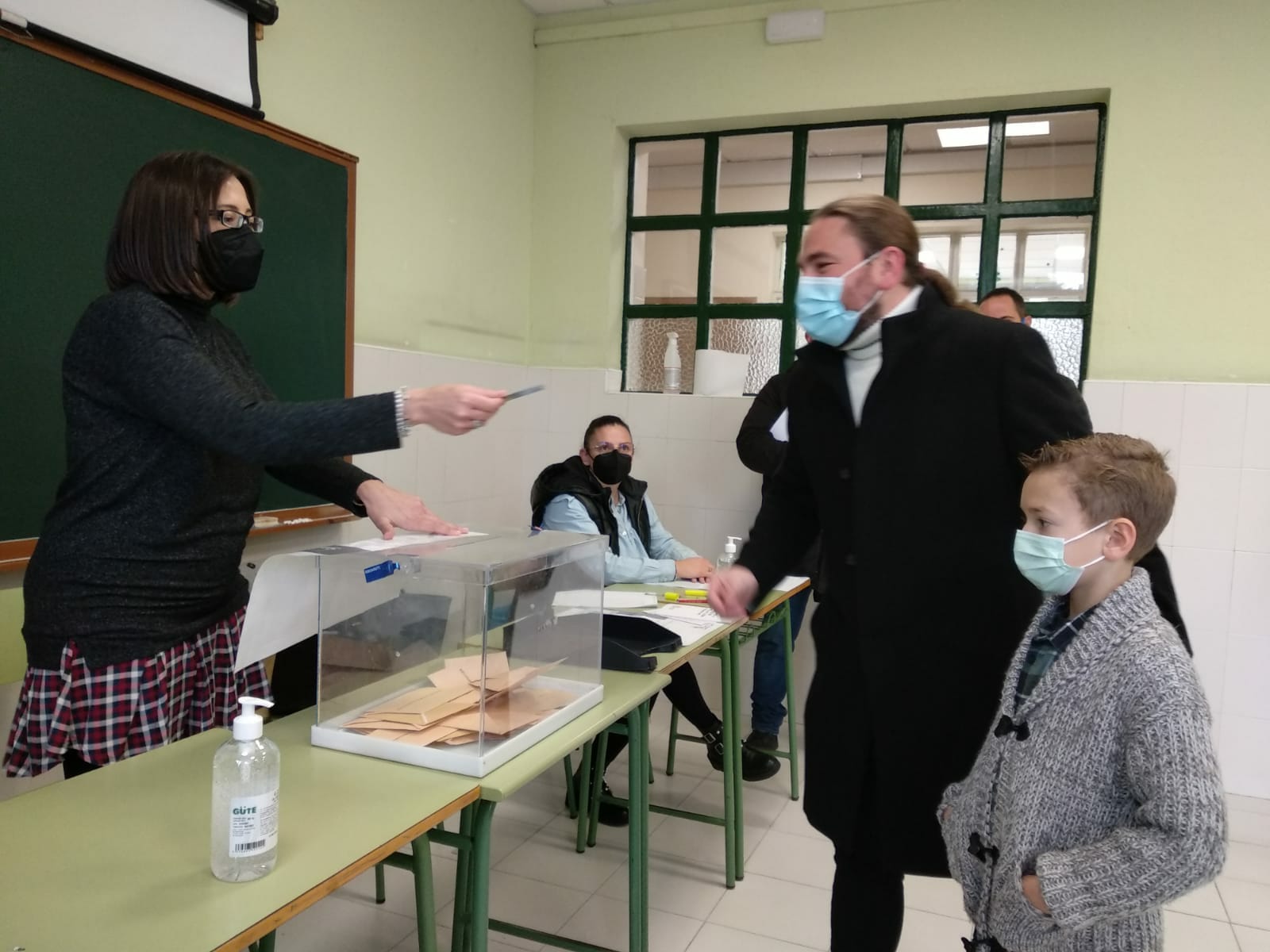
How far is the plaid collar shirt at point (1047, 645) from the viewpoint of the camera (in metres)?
1.34

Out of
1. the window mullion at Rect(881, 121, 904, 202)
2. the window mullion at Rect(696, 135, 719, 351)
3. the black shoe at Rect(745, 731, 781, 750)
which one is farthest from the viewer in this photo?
the window mullion at Rect(696, 135, 719, 351)

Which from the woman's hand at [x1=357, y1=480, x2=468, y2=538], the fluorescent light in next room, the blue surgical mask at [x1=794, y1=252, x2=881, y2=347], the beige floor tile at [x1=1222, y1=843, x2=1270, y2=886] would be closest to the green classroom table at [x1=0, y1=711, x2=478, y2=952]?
the woman's hand at [x1=357, y1=480, x2=468, y2=538]

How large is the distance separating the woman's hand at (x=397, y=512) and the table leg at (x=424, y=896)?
20.4 inches

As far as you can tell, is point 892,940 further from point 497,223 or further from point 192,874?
point 497,223

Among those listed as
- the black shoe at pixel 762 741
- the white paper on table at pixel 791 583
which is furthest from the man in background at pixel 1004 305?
the black shoe at pixel 762 741

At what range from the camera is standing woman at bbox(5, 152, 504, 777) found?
53.3 inches

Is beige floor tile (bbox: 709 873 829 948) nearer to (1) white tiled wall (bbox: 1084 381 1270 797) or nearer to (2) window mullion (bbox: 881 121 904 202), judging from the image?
(1) white tiled wall (bbox: 1084 381 1270 797)

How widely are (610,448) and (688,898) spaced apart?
54.4 inches

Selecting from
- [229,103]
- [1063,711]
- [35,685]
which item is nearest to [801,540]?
[1063,711]

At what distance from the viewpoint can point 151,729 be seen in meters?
1.50

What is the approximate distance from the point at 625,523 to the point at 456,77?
77.3 inches

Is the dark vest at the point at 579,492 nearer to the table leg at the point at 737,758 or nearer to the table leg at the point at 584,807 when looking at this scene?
the table leg at the point at 737,758

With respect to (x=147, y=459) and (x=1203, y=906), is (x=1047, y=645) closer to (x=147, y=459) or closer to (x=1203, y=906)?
(x=147, y=459)

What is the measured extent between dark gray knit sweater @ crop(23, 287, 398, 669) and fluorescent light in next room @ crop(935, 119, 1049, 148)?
3.34 meters
